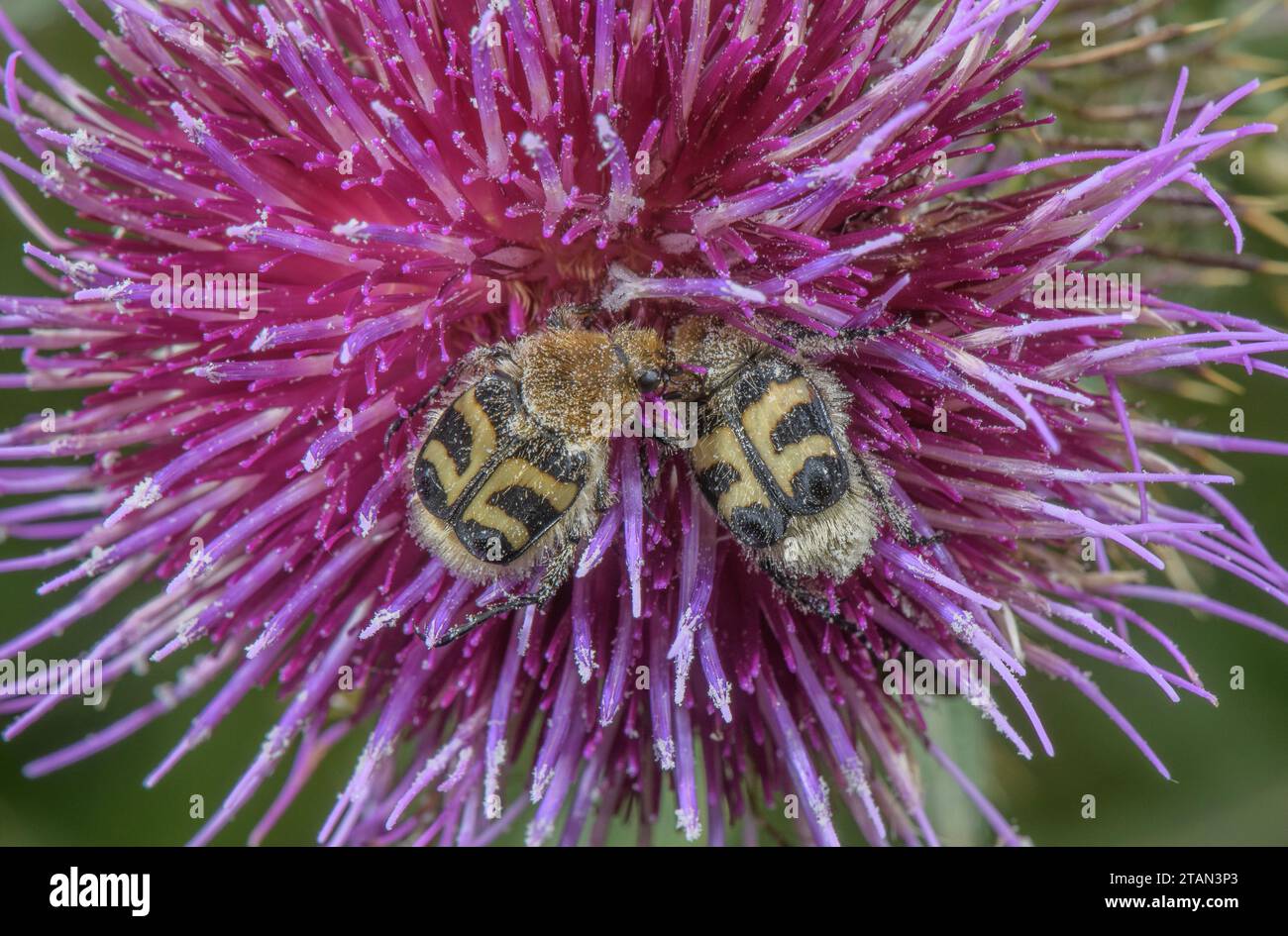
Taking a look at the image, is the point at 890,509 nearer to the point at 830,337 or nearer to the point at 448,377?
the point at 830,337

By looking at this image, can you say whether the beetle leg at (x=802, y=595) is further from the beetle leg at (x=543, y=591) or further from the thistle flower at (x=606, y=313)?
the beetle leg at (x=543, y=591)

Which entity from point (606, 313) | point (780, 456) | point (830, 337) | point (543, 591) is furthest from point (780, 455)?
point (543, 591)

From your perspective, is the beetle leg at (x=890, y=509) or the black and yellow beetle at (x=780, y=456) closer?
the black and yellow beetle at (x=780, y=456)

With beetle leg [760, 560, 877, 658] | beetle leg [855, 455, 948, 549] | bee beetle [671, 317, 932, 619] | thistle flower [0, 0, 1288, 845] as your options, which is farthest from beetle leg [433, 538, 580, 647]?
beetle leg [855, 455, 948, 549]

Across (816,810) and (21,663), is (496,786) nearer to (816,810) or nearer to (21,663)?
(816,810)

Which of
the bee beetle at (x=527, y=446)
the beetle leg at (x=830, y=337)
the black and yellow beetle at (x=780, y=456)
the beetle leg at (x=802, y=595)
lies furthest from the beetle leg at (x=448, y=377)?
the beetle leg at (x=802, y=595)

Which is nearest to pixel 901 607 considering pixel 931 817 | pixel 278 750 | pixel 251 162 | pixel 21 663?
pixel 931 817
